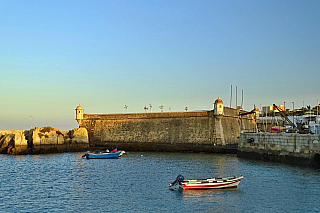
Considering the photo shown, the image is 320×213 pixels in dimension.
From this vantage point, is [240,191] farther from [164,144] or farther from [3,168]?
[164,144]

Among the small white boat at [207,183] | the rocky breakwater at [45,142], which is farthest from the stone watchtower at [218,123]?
the small white boat at [207,183]

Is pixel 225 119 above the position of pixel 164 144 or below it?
above

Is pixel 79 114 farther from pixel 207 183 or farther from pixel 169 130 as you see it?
pixel 207 183

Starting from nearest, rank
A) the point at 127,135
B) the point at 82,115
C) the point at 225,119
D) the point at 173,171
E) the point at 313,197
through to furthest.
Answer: the point at 313,197 → the point at 173,171 → the point at 225,119 → the point at 127,135 → the point at 82,115

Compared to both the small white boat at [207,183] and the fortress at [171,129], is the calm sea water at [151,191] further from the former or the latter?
the fortress at [171,129]

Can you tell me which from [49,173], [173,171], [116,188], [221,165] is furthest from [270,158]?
[49,173]

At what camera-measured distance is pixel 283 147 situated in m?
36.6

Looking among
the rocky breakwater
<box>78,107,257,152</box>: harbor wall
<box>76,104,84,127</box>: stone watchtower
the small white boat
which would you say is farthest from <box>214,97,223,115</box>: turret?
the small white boat

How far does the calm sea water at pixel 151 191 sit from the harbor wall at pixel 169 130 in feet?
Answer: 62.0

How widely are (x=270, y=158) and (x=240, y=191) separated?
54.4 feet

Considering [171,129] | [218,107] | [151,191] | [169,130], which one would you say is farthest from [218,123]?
[151,191]

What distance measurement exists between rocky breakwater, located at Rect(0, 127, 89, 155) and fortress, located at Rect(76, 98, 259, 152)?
3.50 metres

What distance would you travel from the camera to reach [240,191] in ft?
78.0

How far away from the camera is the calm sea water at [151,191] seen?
1986 cm
